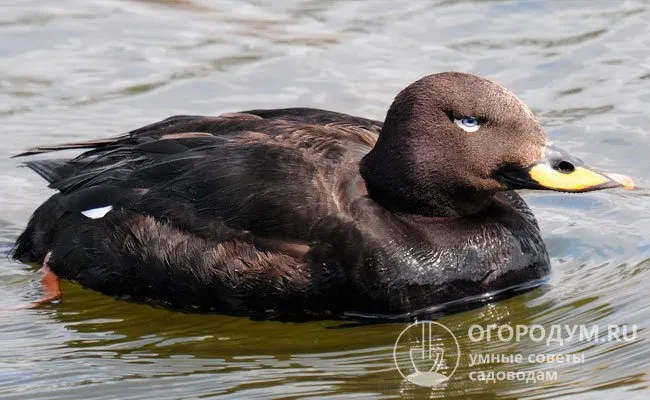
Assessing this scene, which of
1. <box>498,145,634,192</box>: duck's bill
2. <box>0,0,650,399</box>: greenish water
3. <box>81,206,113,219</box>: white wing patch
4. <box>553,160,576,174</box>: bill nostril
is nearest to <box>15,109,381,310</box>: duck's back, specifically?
<box>81,206,113,219</box>: white wing patch

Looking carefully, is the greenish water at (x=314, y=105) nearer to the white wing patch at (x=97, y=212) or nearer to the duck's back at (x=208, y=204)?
the duck's back at (x=208, y=204)

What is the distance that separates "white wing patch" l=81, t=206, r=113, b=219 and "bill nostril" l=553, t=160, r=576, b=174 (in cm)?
228

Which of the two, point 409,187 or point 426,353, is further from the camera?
point 409,187

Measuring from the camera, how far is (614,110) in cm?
889

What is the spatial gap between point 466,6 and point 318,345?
212 inches

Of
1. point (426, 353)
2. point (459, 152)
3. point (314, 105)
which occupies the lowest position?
point (426, 353)

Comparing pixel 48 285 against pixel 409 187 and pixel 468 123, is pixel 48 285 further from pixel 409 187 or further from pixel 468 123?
pixel 468 123

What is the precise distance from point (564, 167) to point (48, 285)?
9.17ft

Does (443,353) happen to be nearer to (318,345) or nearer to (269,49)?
(318,345)

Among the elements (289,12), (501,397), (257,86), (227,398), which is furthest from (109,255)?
(289,12)

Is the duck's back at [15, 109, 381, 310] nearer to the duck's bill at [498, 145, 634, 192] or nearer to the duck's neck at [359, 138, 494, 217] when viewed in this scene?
the duck's neck at [359, 138, 494, 217]

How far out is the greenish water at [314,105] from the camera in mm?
5707

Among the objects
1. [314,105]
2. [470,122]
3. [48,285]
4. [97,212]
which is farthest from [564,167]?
[314,105]

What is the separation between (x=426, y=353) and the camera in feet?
19.5
